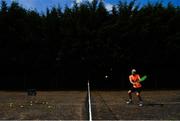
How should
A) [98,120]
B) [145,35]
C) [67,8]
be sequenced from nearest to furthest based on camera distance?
[98,120]
[145,35]
[67,8]

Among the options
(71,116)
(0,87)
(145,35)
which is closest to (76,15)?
(145,35)

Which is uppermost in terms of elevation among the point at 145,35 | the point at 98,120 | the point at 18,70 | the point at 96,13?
the point at 96,13

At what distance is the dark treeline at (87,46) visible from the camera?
36.8 m

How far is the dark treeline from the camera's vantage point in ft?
121

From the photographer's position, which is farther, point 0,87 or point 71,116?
point 0,87

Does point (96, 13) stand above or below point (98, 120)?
above

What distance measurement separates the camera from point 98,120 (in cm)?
1427

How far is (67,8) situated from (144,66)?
9.46m

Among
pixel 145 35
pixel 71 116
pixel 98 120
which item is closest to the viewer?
pixel 98 120

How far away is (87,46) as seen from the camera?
120ft

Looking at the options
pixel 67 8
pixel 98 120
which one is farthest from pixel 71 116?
pixel 67 8

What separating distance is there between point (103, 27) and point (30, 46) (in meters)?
7.07

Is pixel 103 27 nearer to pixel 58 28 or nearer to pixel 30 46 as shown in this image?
pixel 58 28

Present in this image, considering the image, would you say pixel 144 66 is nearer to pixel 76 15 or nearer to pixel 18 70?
pixel 76 15
